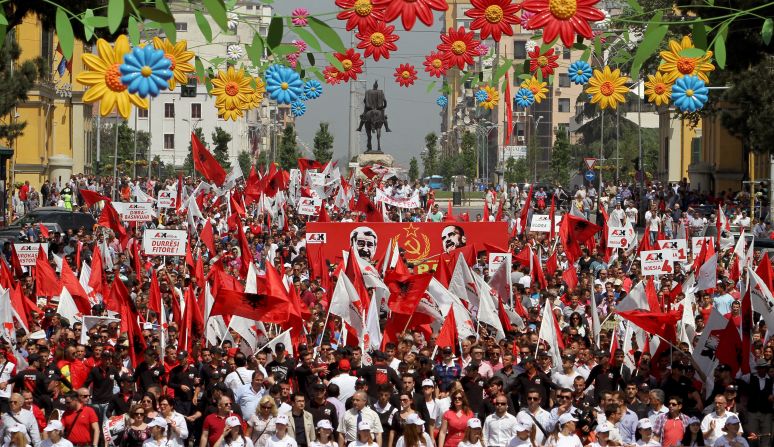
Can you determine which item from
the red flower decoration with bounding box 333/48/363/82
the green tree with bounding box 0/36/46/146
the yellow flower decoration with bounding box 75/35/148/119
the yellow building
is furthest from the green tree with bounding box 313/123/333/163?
the yellow flower decoration with bounding box 75/35/148/119

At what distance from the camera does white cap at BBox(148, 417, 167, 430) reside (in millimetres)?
14577

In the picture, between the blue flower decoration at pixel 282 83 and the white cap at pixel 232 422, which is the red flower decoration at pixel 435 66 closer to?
the blue flower decoration at pixel 282 83

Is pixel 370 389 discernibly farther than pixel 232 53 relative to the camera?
No

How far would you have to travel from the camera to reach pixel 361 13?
1313cm

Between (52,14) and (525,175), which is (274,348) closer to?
(52,14)

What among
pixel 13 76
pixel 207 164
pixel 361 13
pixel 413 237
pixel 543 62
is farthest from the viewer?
pixel 13 76

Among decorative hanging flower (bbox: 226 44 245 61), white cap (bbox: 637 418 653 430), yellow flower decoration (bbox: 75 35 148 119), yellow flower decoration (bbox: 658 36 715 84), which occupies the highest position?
decorative hanging flower (bbox: 226 44 245 61)

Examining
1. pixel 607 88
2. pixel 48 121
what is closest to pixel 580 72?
pixel 607 88

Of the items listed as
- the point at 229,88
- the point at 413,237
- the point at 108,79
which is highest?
the point at 229,88

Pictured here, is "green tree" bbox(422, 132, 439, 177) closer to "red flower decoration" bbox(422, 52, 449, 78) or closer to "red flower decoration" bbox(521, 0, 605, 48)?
"red flower decoration" bbox(422, 52, 449, 78)

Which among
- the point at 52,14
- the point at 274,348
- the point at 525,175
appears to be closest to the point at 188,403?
the point at 274,348

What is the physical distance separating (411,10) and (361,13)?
3.96 ft

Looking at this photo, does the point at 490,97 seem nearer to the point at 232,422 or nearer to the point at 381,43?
the point at 381,43

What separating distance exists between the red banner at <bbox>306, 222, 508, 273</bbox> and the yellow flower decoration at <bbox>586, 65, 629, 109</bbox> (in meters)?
12.9
